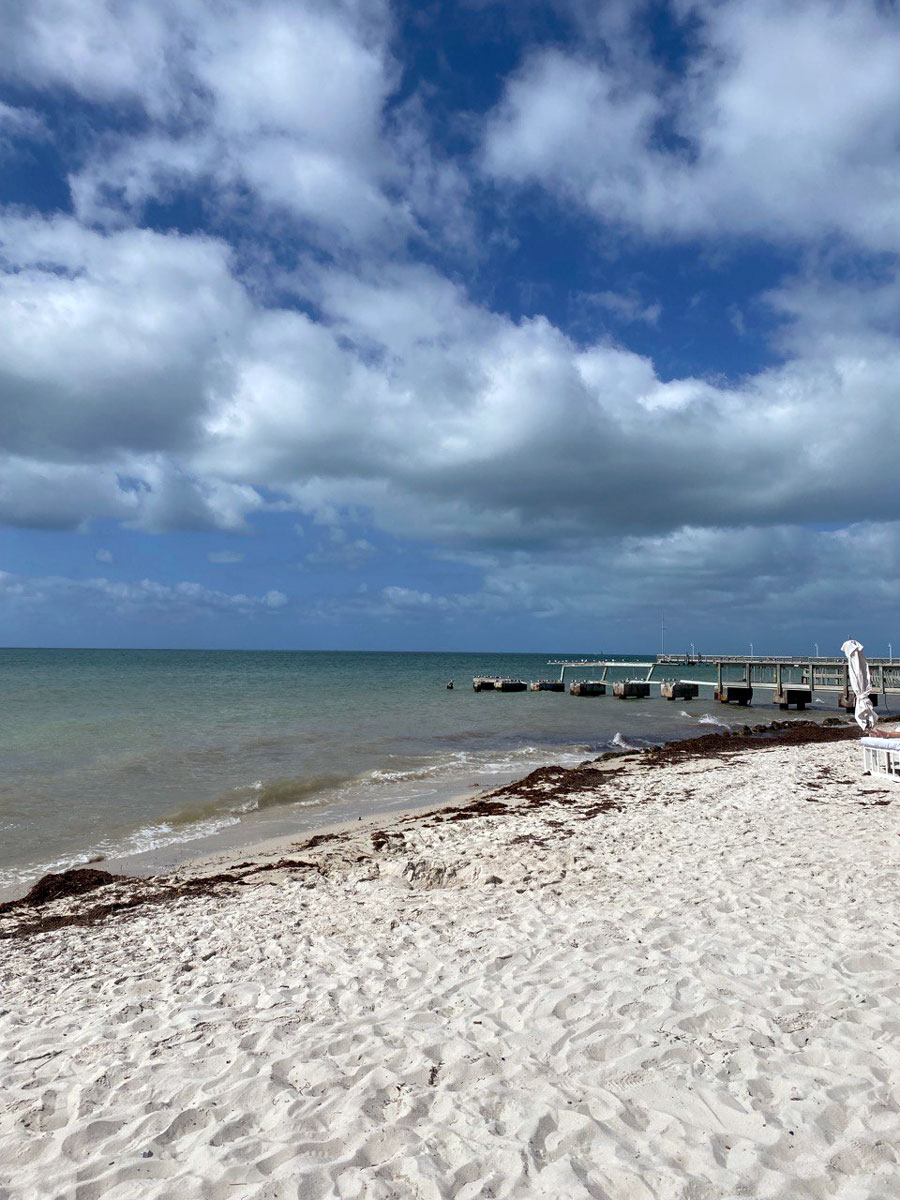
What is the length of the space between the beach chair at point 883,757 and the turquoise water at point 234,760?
352 inches

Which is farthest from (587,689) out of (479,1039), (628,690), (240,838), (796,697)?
(479,1039)

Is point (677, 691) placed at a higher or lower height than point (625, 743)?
higher

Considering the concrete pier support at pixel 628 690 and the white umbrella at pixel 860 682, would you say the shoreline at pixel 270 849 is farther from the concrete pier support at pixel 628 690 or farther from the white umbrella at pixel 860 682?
the concrete pier support at pixel 628 690

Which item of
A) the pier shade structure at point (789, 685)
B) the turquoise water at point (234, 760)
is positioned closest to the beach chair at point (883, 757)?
the turquoise water at point (234, 760)

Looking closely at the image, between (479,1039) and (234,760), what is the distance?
18.4 meters

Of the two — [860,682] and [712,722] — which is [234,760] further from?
[712,722]

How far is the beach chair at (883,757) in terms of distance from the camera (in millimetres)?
13602

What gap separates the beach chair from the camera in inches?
535

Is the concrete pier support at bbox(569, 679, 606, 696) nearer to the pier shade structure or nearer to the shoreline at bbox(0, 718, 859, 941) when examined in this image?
the pier shade structure

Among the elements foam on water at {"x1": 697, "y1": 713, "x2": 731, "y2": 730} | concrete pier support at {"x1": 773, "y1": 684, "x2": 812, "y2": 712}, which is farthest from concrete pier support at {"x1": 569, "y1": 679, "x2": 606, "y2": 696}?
foam on water at {"x1": 697, "y1": 713, "x2": 731, "y2": 730}

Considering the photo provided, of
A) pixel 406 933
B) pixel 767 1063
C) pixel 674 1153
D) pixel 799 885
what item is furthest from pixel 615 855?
pixel 674 1153

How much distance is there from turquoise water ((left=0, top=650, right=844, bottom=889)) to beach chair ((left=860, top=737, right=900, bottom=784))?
29.4 feet

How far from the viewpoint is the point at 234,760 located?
21.6m

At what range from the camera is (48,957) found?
6.85m
